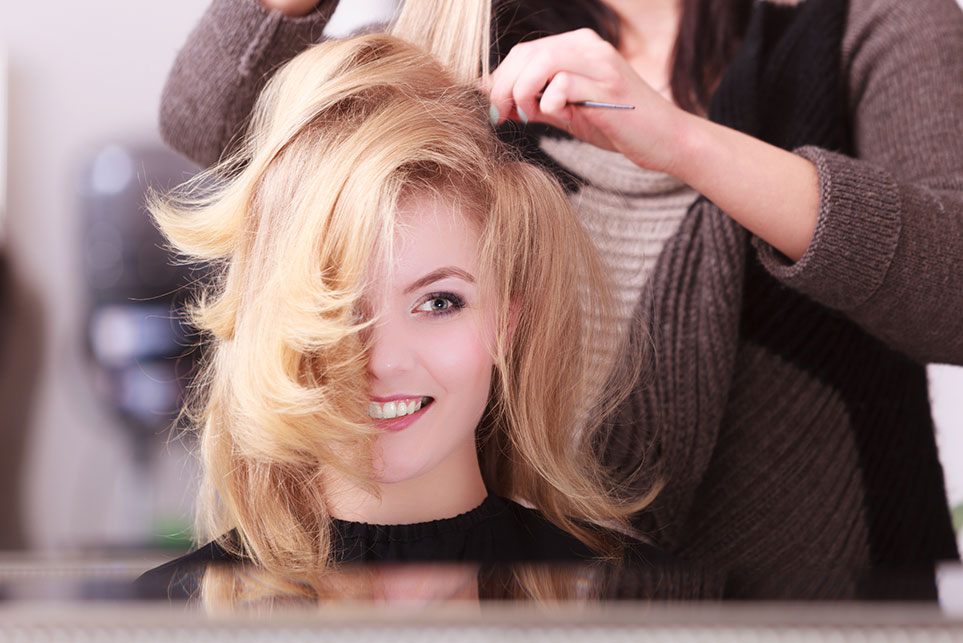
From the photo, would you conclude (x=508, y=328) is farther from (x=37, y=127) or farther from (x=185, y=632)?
(x=37, y=127)

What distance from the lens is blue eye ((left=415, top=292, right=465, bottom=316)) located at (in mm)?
447

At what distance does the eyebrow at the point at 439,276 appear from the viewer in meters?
0.44

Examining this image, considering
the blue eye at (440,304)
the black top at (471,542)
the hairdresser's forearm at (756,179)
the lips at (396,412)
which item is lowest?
the black top at (471,542)

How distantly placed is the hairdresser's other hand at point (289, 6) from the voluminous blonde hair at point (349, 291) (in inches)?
1.3

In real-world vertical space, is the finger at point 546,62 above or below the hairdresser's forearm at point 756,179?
above

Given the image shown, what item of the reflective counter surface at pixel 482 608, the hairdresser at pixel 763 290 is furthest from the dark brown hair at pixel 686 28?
the reflective counter surface at pixel 482 608

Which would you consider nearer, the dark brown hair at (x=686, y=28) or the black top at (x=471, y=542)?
the black top at (x=471, y=542)

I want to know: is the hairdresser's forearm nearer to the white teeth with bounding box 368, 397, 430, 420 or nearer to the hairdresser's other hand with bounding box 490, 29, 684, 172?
the hairdresser's other hand with bounding box 490, 29, 684, 172

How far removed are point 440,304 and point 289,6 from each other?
21 centimetres

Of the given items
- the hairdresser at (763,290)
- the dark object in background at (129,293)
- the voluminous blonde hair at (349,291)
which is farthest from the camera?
the dark object in background at (129,293)

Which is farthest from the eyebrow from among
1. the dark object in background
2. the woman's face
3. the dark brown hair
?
the dark object in background

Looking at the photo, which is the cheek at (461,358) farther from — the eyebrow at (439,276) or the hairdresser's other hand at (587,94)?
the hairdresser's other hand at (587,94)

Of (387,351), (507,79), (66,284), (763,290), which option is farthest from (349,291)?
(66,284)

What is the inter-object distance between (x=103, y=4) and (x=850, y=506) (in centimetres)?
74
